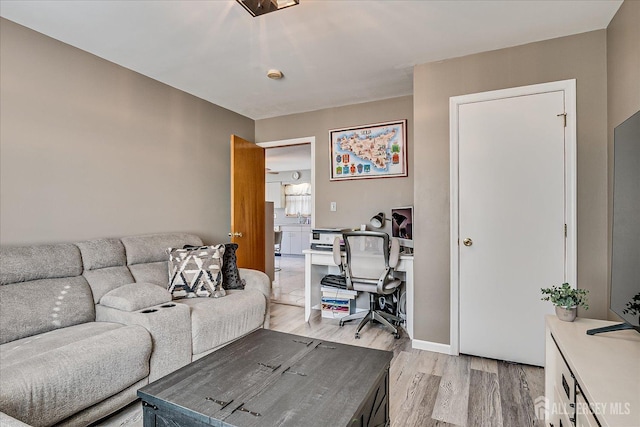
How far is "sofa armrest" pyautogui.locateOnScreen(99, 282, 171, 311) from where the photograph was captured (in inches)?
82.7

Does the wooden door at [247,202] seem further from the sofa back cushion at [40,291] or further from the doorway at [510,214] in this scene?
the doorway at [510,214]

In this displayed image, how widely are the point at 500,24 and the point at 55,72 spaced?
10.4 ft

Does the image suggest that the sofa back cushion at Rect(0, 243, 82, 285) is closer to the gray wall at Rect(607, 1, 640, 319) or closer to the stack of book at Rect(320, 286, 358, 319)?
the stack of book at Rect(320, 286, 358, 319)

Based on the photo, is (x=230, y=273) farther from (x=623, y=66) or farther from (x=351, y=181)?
(x=623, y=66)

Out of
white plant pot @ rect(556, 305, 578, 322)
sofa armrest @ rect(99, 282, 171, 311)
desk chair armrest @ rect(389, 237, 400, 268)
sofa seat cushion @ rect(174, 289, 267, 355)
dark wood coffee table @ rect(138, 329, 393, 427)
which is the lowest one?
sofa seat cushion @ rect(174, 289, 267, 355)

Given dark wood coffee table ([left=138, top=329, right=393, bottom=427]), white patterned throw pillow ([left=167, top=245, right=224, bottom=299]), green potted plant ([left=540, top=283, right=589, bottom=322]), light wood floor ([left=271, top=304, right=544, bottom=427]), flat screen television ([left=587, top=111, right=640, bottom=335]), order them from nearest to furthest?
1. dark wood coffee table ([left=138, top=329, right=393, bottom=427])
2. flat screen television ([left=587, top=111, right=640, bottom=335])
3. green potted plant ([left=540, top=283, right=589, bottom=322])
4. light wood floor ([left=271, top=304, right=544, bottom=427])
5. white patterned throw pillow ([left=167, top=245, right=224, bottom=299])

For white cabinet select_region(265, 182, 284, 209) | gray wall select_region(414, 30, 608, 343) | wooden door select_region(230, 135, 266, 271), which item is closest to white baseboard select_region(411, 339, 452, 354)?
gray wall select_region(414, 30, 608, 343)

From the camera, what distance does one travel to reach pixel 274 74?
2.92 meters

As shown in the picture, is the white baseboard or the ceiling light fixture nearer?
the ceiling light fixture

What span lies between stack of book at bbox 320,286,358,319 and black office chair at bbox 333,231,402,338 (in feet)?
1.32

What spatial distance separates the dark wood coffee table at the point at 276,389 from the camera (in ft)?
3.46

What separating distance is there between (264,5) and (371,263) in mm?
2166

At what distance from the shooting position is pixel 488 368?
94.4 inches

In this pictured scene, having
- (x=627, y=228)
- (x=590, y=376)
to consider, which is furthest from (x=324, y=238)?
(x=590, y=376)
